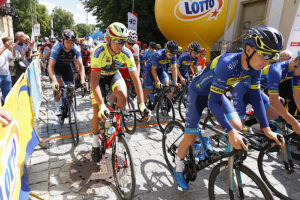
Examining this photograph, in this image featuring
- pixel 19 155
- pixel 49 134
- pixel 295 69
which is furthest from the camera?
pixel 49 134

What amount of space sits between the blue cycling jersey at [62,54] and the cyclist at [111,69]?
66.0 inches

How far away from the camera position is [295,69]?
11.1ft

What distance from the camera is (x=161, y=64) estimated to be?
5.89 m

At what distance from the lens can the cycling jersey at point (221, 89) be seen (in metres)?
2.08

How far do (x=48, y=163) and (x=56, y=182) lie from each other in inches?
26.3

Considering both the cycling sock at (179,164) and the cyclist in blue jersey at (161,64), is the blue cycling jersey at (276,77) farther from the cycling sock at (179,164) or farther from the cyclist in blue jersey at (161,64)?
the cyclist in blue jersey at (161,64)

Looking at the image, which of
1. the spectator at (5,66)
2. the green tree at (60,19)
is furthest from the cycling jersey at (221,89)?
the green tree at (60,19)

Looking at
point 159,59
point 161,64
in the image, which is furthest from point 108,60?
point 161,64

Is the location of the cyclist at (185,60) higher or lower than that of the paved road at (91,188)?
higher

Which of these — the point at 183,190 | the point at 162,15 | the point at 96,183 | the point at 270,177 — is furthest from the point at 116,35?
the point at 162,15

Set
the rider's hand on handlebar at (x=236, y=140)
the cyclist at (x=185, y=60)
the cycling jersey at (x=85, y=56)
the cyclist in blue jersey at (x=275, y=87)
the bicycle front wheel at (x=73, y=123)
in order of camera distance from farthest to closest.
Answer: the cycling jersey at (x=85, y=56) → the cyclist at (x=185, y=60) → the bicycle front wheel at (x=73, y=123) → the cyclist in blue jersey at (x=275, y=87) → the rider's hand on handlebar at (x=236, y=140)

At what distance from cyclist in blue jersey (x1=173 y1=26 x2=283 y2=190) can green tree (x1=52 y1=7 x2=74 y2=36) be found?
107 meters

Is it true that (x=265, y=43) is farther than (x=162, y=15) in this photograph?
No

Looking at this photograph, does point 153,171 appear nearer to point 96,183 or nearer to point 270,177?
point 96,183
